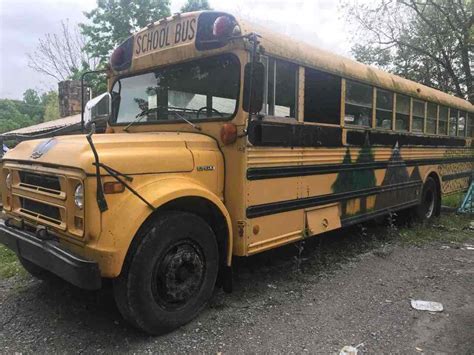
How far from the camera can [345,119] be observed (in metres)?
5.01

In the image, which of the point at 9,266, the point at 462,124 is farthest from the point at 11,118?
the point at 462,124

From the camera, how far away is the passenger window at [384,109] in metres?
5.76

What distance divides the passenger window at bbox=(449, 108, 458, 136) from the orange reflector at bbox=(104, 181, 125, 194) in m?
7.19

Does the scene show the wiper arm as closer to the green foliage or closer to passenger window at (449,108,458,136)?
passenger window at (449,108,458,136)

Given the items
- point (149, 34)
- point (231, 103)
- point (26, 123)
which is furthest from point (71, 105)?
point (26, 123)

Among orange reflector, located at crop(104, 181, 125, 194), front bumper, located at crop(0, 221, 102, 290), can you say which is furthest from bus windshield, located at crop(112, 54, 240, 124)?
front bumper, located at crop(0, 221, 102, 290)

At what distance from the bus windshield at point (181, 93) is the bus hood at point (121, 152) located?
1.16 ft

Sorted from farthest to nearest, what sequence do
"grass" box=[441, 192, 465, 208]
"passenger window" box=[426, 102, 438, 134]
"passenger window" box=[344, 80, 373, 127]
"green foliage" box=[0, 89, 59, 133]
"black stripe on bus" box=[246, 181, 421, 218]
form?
1. "green foliage" box=[0, 89, 59, 133]
2. "grass" box=[441, 192, 465, 208]
3. "passenger window" box=[426, 102, 438, 134]
4. "passenger window" box=[344, 80, 373, 127]
5. "black stripe on bus" box=[246, 181, 421, 218]

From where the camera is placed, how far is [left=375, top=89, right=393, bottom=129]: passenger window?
18.9 ft

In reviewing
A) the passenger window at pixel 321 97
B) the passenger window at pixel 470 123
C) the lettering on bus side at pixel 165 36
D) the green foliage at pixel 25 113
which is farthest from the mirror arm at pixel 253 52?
the green foliage at pixel 25 113

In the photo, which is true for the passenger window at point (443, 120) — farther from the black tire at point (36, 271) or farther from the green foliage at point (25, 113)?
the green foliage at point (25, 113)

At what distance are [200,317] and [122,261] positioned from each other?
3.37 ft

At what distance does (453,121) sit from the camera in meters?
8.30

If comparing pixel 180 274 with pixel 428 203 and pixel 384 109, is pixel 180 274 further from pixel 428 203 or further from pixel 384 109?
pixel 428 203
